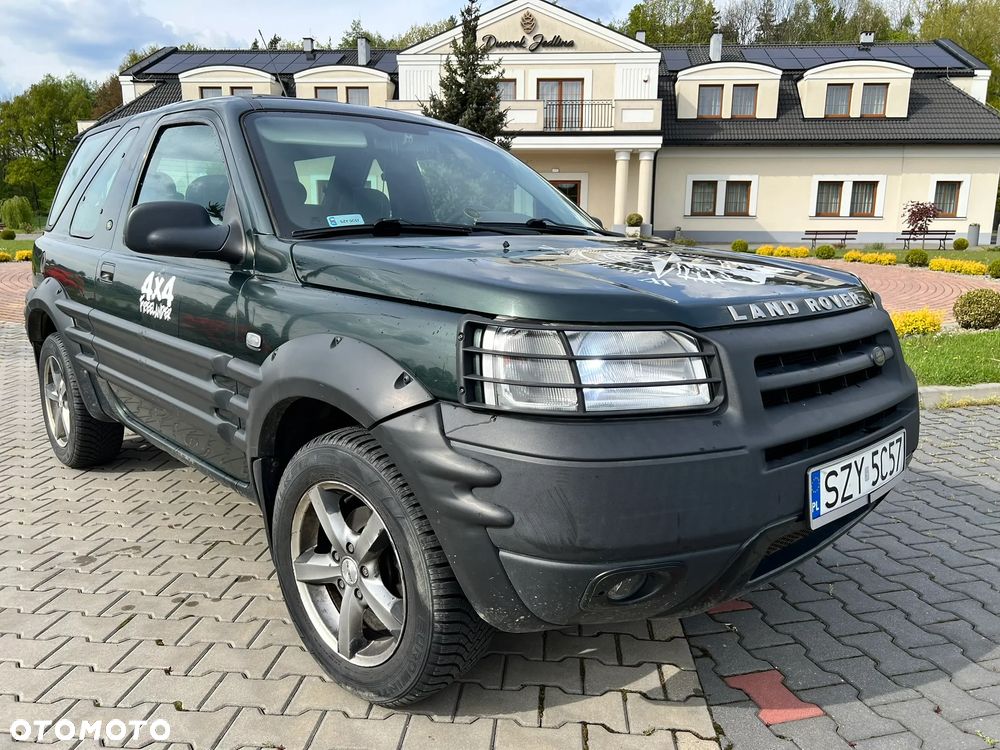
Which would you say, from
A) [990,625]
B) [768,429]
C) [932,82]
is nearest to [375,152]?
[768,429]

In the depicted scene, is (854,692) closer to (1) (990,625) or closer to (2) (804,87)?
(1) (990,625)

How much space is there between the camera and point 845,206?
28250 mm

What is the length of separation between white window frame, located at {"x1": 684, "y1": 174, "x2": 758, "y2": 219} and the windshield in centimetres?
2668

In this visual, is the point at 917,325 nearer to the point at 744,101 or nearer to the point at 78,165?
the point at 78,165

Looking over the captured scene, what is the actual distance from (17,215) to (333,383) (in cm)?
4104

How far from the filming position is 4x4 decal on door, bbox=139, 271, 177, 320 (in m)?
2.99

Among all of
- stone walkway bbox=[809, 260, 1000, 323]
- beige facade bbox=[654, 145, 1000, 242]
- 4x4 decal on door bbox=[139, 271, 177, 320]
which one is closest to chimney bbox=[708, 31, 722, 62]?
beige facade bbox=[654, 145, 1000, 242]

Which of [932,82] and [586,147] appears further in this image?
[932,82]

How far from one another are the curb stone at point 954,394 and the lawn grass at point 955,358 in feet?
0.44

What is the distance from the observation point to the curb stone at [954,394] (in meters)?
6.02

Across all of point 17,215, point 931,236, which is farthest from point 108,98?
point 931,236

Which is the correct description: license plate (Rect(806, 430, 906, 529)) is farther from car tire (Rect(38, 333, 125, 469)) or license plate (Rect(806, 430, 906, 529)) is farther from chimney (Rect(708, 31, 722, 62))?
chimney (Rect(708, 31, 722, 62))

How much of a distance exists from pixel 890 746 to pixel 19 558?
3.64 m

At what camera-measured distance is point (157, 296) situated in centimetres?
308
